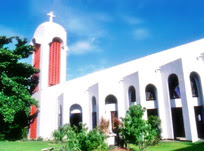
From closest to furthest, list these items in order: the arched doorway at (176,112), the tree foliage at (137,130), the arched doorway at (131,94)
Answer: the tree foliage at (137,130) < the arched doorway at (176,112) < the arched doorway at (131,94)

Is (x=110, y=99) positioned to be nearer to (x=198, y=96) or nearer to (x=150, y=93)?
(x=150, y=93)

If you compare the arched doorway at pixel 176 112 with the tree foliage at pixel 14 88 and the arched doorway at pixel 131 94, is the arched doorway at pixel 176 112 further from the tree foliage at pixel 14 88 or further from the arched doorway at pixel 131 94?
the tree foliage at pixel 14 88

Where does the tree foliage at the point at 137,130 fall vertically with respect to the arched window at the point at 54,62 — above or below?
below

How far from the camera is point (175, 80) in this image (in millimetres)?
17812

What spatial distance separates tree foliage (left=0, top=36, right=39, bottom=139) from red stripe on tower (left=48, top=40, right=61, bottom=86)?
2.44 m

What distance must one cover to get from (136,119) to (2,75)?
1510 cm

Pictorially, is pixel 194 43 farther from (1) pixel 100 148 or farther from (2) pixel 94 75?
(1) pixel 100 148

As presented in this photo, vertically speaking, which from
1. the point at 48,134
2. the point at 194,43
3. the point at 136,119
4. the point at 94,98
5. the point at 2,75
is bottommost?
the point at 48,134

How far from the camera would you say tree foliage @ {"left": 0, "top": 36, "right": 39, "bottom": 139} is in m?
18.9

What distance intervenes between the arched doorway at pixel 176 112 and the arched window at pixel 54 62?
15.2m

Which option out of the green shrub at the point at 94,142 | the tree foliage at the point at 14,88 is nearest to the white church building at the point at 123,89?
the tree foliage at the point at 14,88

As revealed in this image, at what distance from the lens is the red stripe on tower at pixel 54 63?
25609mm

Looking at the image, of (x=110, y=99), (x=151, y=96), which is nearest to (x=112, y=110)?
(x=110, y=99)

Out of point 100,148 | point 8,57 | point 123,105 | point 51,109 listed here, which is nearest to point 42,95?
point 51,109
